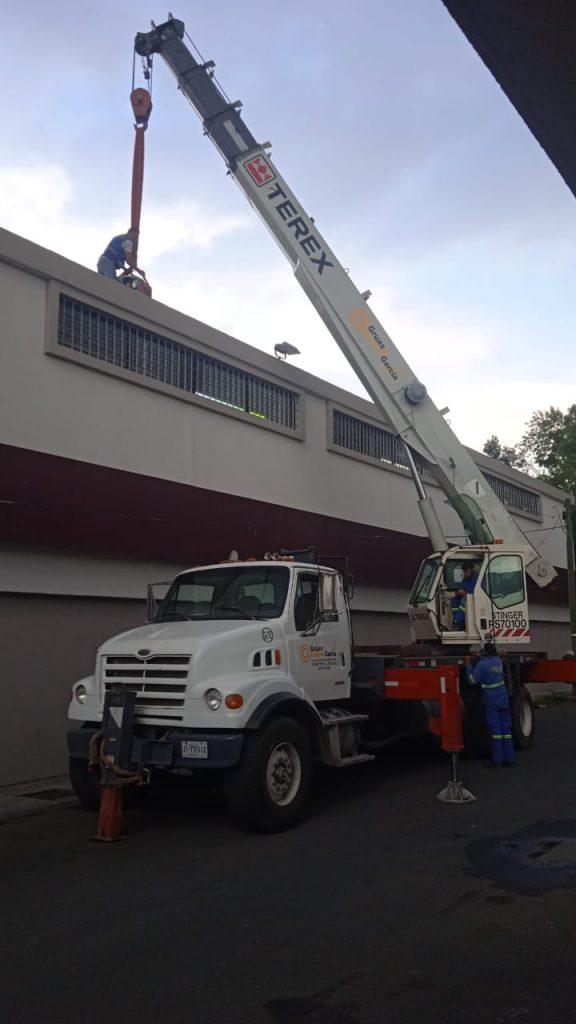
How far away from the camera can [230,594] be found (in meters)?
9.38

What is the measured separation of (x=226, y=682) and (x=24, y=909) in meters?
2.65

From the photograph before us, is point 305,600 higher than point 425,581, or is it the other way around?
point 425,581

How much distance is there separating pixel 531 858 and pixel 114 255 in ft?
47.6

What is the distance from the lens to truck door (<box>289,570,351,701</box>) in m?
9.06

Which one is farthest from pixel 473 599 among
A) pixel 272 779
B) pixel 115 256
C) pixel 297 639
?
pixel 115 256

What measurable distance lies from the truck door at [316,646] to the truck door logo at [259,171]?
8660 mm

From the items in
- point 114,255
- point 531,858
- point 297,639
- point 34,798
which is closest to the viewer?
point 531,858

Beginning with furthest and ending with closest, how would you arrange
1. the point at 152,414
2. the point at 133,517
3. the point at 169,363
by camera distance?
1. the point at 169,363
2. the point at 152,414
3. the point at 133,517

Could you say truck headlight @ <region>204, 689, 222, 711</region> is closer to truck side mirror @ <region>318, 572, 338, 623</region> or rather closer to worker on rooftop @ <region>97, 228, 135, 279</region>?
truck side mirror @ <region>318, 572, 338, 623</region>

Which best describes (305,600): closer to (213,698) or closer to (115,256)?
(213,698)

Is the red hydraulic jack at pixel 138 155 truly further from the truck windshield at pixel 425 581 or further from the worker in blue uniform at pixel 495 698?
the worker in blue uniform at pixel 495 698

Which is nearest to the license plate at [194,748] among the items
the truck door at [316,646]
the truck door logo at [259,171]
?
the truck door at [316,646]

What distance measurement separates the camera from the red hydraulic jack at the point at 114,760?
765 centimetres

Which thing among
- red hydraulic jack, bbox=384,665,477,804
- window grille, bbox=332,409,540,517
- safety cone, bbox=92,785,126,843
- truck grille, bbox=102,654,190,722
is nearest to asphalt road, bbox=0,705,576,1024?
safety cone, bbox=92,785,126,843
